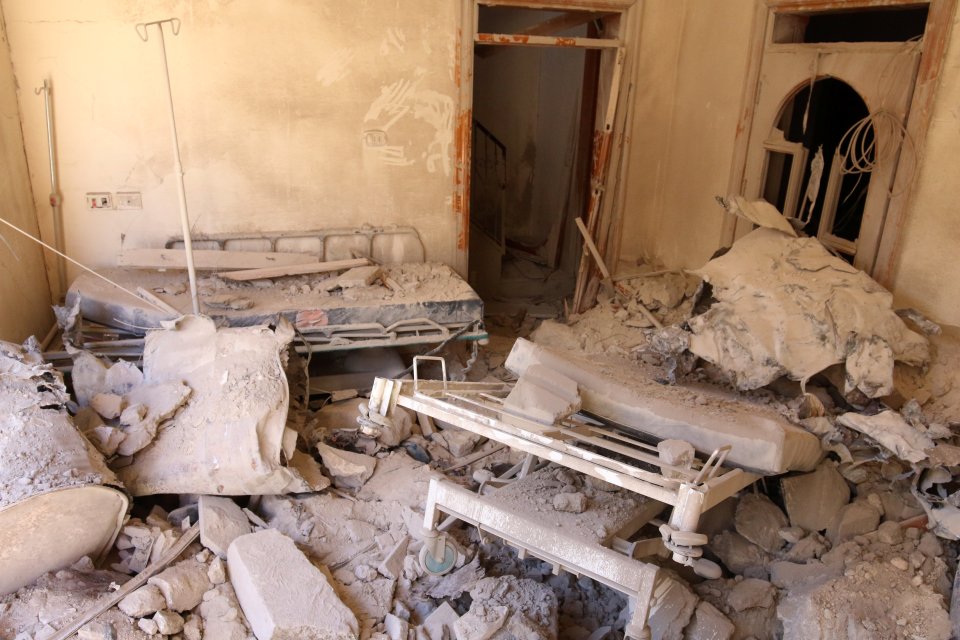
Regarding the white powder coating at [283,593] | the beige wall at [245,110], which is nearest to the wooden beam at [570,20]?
the beige wall at [245,110]

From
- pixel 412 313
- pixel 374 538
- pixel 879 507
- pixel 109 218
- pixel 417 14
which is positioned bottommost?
pixel 374 538

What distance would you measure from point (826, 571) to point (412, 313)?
2877 mm

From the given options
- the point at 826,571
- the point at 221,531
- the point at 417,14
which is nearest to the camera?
the point at 826,571

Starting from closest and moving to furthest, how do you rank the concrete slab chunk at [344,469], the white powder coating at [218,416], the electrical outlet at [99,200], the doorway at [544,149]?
the white powder coating at [218,416] → the concrete slab chunk at [344,469] → the electrical outlet at [99,200] → the doorway at [544,149]

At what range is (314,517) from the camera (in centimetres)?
399

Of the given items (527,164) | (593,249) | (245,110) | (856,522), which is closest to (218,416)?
(245,110)

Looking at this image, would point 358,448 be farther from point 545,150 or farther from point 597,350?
point 545,150

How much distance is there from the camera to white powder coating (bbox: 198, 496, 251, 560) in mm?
3674

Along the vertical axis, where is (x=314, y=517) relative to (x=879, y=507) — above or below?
below

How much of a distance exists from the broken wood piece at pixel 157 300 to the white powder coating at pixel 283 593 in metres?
1.69

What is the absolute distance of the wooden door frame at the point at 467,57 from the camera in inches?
220

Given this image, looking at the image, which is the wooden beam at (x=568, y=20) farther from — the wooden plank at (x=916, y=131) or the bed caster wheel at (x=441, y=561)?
the bed caster wheel at (x=441, y=561)

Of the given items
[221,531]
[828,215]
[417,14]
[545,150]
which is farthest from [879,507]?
[545,150]

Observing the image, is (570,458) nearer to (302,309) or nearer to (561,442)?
(561,442)
